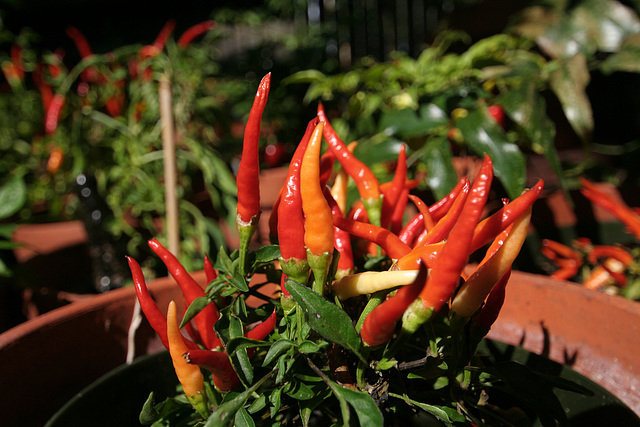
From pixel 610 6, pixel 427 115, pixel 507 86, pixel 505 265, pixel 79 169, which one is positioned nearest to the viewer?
pixel 505 265

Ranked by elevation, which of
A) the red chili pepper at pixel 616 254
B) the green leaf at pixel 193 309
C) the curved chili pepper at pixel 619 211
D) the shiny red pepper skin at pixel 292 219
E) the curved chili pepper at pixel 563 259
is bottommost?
the curved chili pepper at pixel 563 259

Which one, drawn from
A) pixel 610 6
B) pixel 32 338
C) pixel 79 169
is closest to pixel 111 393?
pixel 32 338

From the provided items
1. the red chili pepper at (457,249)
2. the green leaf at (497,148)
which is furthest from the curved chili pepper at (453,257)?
the green leaf at (497,148)

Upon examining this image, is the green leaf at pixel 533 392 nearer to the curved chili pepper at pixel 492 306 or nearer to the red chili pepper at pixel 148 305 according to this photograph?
the curved chili pepper at pixel 492 306

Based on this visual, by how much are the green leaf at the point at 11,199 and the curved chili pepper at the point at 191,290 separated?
0.49 metres

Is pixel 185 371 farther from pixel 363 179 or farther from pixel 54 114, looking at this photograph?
pixel 54 114

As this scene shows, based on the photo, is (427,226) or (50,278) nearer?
(427,226)

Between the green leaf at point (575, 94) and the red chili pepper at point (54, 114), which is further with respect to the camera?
the red chili pepper at point (54, 114)

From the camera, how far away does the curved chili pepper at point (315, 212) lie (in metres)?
0.35

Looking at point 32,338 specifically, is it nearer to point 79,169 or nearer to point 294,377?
point 294,377

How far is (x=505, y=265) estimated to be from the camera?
0.34 m

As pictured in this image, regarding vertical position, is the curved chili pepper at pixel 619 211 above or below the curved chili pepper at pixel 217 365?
below

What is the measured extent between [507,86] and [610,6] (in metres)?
0.25

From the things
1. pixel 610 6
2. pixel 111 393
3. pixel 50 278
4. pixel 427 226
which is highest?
pixel 610 6
